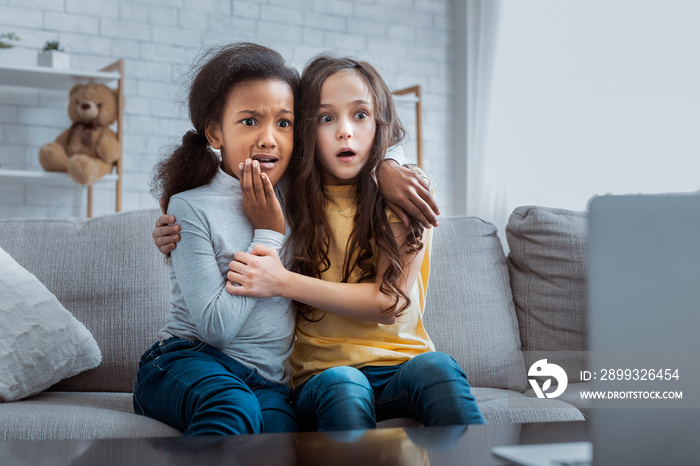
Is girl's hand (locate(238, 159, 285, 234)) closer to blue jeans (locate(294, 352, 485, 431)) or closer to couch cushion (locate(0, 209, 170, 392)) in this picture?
blue jeans (locate(294, 352, 485, 431))

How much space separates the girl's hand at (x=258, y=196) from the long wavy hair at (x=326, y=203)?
0.24 feet

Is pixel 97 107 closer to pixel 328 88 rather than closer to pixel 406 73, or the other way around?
pixel 406 73

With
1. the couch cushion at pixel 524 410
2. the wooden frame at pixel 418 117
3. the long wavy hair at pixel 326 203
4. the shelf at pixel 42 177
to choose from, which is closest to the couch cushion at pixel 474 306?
the couch cushion at pixel 524 410

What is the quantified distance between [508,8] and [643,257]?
2.94 m

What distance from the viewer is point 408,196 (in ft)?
4.16

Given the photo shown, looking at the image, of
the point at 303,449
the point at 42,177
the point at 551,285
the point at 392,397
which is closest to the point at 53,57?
the point at 42,177

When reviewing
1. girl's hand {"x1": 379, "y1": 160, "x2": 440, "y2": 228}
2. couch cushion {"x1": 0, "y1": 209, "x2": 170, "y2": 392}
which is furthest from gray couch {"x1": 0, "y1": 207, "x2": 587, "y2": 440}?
girl's hand {"x1": 379, "y1": 160, "x2": 440, "y2": 228}

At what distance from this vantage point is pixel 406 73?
3.71m

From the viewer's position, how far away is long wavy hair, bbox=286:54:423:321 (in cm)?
129

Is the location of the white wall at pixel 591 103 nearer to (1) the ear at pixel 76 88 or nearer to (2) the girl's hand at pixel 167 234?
(2) the girl's hand at pixel 167 234

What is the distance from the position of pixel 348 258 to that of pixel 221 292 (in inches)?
10.3

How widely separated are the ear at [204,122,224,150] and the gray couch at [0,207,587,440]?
1.45ft

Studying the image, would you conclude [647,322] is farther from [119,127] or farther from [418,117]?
[418,117]

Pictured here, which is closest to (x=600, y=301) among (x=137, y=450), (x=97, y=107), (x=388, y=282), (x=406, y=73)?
(x=137, y=450)
